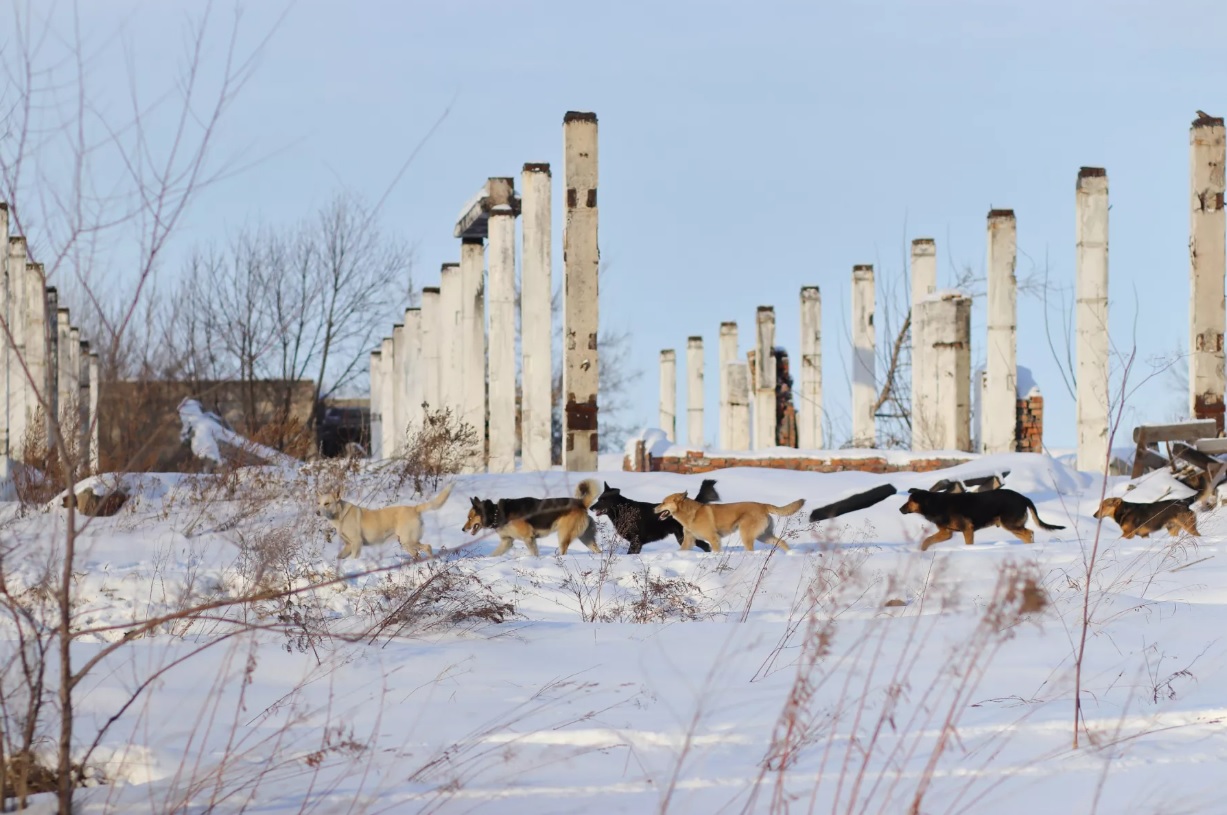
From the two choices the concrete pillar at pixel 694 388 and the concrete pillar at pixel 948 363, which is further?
the concrete pillar at pixel 694 388

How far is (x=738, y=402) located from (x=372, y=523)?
17.2m

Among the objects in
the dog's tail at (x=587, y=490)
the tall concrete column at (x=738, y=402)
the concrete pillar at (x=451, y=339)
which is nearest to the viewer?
the dog's tail at (x=587, y=490)

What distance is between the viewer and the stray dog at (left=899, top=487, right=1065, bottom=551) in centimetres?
1077

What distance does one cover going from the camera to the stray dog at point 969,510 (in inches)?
424

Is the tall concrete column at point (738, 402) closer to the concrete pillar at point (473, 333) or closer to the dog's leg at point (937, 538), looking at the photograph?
the concrete pillar at point (473, 333)

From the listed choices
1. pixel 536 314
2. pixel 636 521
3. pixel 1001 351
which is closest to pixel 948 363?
pixel 1001 351

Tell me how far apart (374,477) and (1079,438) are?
8.51 metres

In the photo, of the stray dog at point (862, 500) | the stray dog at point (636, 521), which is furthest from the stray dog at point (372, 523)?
the stray dog at point (862, 500)

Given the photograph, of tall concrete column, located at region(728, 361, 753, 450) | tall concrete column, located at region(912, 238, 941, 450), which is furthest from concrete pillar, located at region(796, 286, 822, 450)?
tall concrete column, located at region(912, 238, 941, 450)

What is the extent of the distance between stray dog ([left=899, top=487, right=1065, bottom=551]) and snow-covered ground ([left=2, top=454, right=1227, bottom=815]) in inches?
50.0

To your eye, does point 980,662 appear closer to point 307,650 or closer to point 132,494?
point 307,650

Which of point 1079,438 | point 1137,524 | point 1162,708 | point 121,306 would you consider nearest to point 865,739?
point 1162,708

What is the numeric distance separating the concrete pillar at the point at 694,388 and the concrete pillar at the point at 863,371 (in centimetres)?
754

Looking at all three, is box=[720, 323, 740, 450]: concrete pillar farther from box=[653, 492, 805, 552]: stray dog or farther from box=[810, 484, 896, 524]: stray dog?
box=[653, 492, 805, 552]: stray dog
